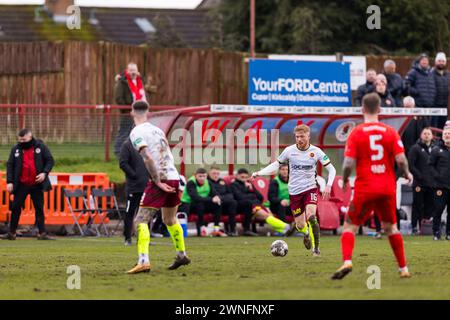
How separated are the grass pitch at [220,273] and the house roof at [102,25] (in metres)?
32.5

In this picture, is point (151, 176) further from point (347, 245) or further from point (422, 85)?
point (422, 85)

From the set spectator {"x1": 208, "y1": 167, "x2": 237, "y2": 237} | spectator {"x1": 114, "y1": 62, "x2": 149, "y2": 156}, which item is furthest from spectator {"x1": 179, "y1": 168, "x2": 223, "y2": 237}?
spectator {"x1": 114, "y1": 62, "x2": 149, "y2": 156}

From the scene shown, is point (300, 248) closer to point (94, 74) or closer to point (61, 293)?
point (61, 293)

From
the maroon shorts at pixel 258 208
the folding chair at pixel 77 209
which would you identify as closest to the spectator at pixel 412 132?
the maroon shorts at pixel 258 208

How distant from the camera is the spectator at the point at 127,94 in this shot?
28234mm

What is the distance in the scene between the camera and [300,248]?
2062cm

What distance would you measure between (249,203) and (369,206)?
510 inches

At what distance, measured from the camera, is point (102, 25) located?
59.1 m

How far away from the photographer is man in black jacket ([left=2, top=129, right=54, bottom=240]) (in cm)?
2366

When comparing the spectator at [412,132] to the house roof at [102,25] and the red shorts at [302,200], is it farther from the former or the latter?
the house roof at [102,25]

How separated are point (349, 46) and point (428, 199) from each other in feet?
72.7

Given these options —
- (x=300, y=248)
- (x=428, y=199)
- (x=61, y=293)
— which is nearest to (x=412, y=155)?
(x=428, y=199)

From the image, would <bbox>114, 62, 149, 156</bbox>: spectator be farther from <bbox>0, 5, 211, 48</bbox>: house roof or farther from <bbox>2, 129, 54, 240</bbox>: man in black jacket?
<bbox>0, 5, 211, 48</bbox>: house roof

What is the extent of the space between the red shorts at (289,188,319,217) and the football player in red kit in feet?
16.5
